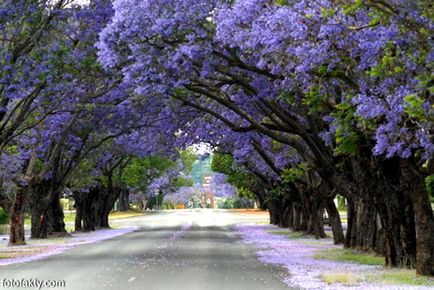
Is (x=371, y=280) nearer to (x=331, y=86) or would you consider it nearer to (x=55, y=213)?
(x=331, y=86)

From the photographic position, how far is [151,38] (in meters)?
19.2

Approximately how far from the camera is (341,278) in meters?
17.3

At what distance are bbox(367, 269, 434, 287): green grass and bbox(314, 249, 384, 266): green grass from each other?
10.4 feet

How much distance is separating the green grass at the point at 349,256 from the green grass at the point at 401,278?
316cm

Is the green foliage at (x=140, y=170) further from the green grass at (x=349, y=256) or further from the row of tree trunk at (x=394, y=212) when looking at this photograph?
the row of tree trunk at (x=394, y=212)

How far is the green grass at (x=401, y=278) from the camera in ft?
52.9

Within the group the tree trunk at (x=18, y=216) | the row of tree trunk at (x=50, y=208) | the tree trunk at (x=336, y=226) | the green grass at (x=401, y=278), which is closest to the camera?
the green grass at (x=401, y=278)

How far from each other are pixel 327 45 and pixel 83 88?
15604 millimetres

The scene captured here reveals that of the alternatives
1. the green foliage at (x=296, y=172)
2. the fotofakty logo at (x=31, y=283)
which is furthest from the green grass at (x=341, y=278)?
the green foliage at (x=296, y=172)

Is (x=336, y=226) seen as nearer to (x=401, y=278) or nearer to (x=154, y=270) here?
(x=154, y=270)

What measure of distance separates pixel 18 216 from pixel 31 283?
724 inches

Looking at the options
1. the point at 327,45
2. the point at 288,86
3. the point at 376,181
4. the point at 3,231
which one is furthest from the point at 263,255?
the point at 3,231

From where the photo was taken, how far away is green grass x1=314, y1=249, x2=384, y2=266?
893 inches

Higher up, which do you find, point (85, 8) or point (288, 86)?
point (85, 8)
